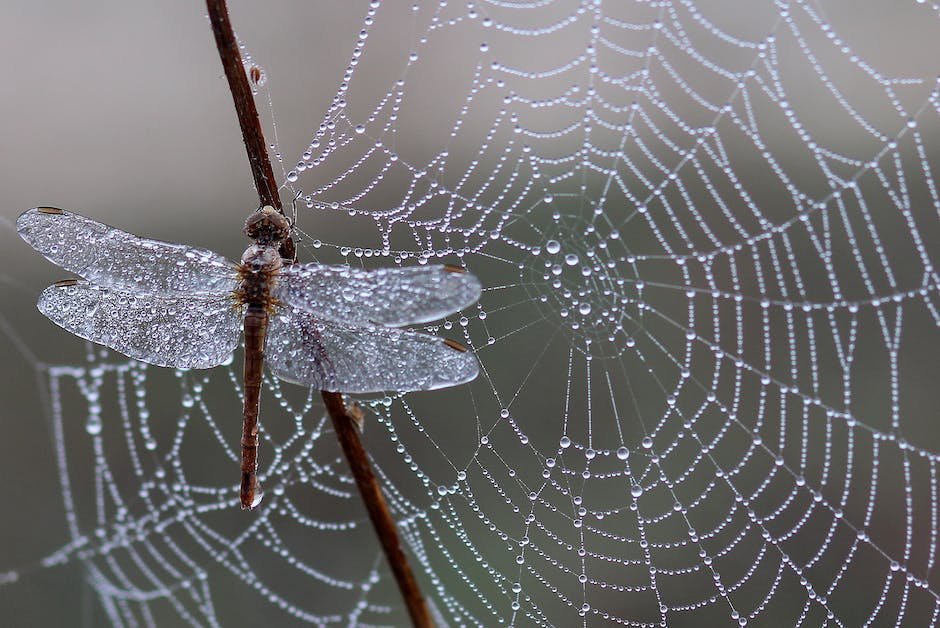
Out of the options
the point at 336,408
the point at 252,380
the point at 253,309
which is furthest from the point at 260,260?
the point at 336,408

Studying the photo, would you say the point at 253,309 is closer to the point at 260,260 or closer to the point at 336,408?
Answer: the point at 260,260

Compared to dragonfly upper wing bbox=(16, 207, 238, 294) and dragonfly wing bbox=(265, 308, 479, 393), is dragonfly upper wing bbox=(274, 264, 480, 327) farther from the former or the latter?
dragonfly upper wing bbox=(16, 207, 238, 294)

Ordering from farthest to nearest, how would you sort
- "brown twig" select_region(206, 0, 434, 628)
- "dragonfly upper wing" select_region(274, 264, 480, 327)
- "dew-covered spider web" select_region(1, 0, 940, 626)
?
1. "dew-covered spider web" select_region(1, 0, 940, 626)
2. "dragonfly upper wing" select_region(274, 264, 480, 327)
3. "brown twig" select_region(206, 0, 434, 628)

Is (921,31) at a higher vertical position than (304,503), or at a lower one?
higher

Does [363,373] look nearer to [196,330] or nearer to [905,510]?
[196,330]

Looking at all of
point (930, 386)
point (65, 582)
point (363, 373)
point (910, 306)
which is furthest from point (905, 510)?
point (65, 582)

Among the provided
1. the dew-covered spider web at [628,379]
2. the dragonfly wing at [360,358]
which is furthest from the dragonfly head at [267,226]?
the dew-covered spider web at [628,379]

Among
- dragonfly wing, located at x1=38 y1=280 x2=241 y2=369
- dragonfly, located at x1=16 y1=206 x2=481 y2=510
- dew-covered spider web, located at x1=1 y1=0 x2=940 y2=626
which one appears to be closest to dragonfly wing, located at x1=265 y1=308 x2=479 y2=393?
dragonfly, located at x1=16 y1=206 x2=481 y2=510
